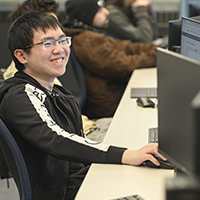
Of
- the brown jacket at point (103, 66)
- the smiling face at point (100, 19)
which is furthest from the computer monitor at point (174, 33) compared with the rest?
the smiling face at point (100, 19)

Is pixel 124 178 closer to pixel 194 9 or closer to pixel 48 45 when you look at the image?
pixel 48 45

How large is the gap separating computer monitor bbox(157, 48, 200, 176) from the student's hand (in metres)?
0.18

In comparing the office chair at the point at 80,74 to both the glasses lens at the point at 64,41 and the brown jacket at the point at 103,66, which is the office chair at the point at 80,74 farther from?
the glasses lens at the point at 64,41

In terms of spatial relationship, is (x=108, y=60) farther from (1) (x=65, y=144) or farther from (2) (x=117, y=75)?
(1) (x=65, y=144)

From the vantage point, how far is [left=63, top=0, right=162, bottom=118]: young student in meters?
2.62

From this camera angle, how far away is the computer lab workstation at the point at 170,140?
1.92 feet

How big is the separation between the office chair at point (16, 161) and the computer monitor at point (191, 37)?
69 centimetres

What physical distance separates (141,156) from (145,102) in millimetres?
798

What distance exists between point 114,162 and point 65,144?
159 mm

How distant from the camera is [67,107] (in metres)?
1.46

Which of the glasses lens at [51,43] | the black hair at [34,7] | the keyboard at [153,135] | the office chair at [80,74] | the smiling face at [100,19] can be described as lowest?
the office chair at [80,74]

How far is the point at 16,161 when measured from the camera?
1.23 metres

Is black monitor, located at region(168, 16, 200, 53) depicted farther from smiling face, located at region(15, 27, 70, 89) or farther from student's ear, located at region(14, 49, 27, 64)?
student's ear, located at region(14, 49, 27, 64)

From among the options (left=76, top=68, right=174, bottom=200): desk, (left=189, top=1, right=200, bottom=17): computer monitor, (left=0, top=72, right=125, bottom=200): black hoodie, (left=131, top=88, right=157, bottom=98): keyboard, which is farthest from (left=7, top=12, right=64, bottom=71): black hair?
(left=189, top=1, right=200, bottom=17): computer monitor
